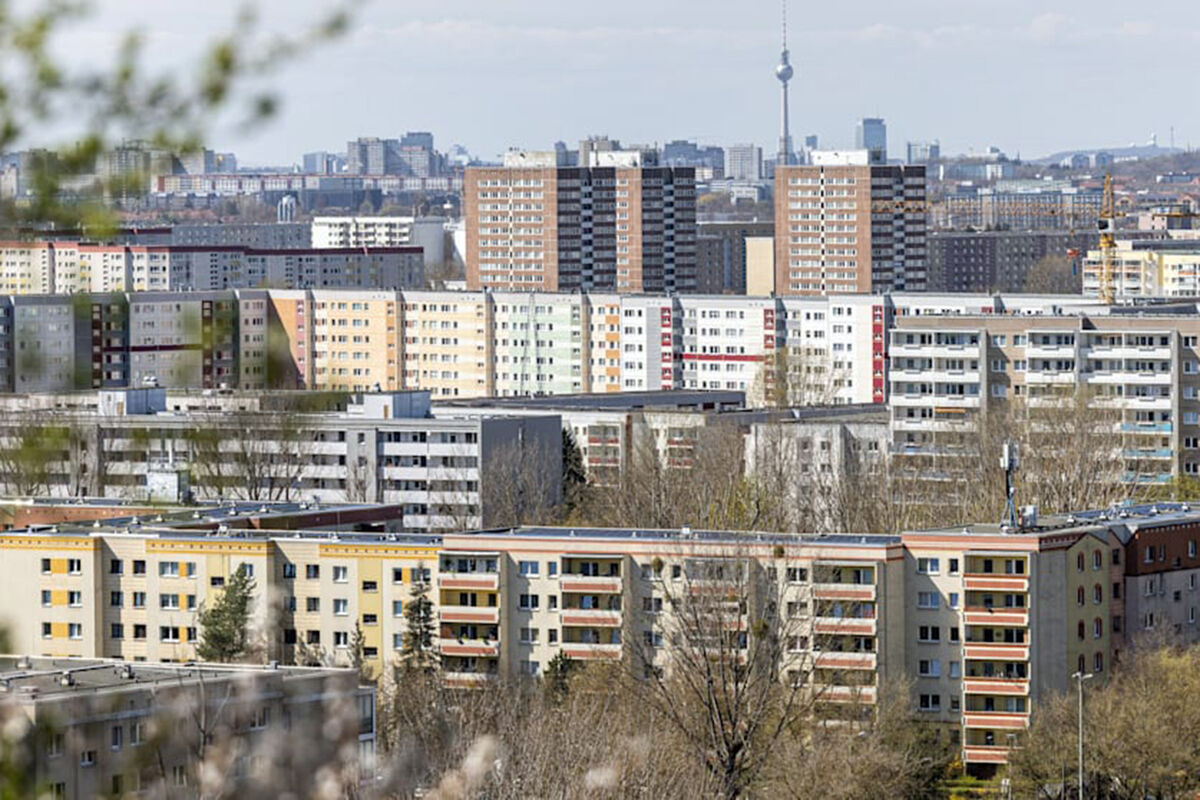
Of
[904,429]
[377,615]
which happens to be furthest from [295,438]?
[377,615]

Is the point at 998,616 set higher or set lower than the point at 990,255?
lower

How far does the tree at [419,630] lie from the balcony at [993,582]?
3238 millimetres

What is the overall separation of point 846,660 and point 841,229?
3462cm

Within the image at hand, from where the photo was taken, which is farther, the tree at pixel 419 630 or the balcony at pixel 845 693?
the tree at pixel 419 630

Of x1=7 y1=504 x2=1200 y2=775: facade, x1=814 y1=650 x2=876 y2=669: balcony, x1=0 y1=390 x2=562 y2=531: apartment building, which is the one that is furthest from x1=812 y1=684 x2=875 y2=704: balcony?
x1=0 y1=390 x2=562 y2=531: apartment building

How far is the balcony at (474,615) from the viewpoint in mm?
17516

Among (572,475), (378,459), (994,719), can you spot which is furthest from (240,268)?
(994,719)

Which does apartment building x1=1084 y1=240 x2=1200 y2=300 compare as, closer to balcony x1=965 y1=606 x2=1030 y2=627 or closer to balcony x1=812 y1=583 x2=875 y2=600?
balcony x1=965 y1=606 x2=1030 y2=627

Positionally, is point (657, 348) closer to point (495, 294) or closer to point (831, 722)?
point (495, 294)

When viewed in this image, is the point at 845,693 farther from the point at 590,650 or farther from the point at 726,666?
the point at 590,650

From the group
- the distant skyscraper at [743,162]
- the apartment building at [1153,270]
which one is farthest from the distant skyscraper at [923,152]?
the apartment building at [1153,270]

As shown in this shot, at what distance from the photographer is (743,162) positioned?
13625cm

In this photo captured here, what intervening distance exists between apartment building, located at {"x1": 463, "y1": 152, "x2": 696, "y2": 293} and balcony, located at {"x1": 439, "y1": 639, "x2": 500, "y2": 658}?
3326cm

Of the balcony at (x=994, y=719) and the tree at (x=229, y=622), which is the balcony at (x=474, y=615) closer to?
the tree at (x=229, y=622)
